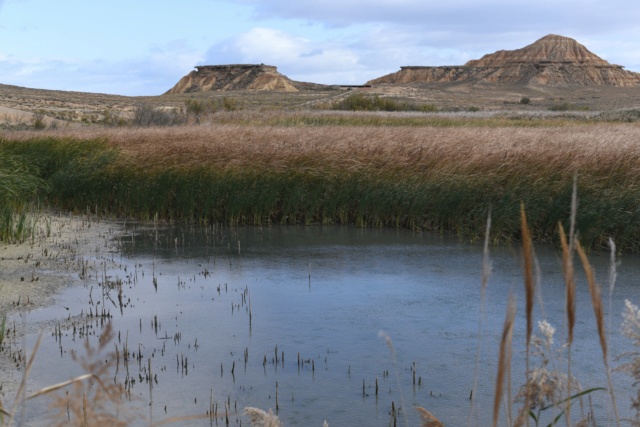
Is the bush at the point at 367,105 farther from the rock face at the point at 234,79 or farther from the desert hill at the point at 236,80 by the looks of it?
the desert hill at the point at 236,80

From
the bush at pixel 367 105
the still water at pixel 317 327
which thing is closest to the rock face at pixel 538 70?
the bush at pixel 367 105

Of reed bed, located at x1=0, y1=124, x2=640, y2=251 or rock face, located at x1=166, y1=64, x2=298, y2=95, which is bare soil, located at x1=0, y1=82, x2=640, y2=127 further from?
reed bed, located at x1=0, y1=124, x2=640, y2=251

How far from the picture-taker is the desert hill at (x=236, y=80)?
338ft

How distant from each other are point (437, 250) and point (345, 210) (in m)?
2.45

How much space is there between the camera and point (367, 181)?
11969mm

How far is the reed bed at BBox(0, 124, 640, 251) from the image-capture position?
33.8ft

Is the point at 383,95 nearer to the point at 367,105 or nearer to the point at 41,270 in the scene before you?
the point at 367,105

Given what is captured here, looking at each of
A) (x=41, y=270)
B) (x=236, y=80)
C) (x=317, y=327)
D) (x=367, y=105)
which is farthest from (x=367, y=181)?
(x=236, y=80)

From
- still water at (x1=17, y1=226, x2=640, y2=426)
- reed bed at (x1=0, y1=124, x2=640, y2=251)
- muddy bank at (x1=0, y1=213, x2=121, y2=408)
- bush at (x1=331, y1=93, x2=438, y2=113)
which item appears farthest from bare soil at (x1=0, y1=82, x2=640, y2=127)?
still water at (x1=17, y1=226, x2=640, y2=426)

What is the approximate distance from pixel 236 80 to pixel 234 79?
0.53 metres

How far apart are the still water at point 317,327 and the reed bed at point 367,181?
3.11 ft

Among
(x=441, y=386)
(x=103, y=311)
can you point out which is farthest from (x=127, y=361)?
(x=441, y=386)

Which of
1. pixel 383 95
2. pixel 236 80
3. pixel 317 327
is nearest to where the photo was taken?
pixel 317 327

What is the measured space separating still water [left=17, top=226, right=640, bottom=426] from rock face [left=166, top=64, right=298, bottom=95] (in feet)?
305
